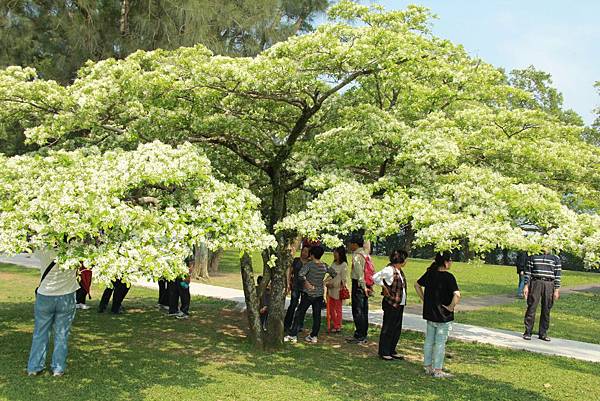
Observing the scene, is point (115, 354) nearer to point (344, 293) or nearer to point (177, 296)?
point (177, 296)

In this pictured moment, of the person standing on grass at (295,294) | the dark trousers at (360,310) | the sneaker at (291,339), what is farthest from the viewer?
the person standing on grass at (295,294)

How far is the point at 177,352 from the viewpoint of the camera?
27.5 ft

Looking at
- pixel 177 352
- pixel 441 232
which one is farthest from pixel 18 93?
pixel 441 232

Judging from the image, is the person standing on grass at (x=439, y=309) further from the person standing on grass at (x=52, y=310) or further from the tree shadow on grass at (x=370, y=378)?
the person standing on grass at (x=52, y=310)

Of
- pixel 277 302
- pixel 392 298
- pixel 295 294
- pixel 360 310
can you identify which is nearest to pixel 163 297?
pixel 295 294

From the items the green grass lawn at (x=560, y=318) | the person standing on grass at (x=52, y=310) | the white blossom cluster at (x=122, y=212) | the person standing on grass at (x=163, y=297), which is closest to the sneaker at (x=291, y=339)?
the white blossom cluster at (x=122, y=212)

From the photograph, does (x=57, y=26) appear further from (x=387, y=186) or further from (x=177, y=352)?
(x=387, y=186)

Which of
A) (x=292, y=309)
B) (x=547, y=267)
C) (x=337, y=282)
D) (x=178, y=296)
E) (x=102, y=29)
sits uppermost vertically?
(x=102, y=29)

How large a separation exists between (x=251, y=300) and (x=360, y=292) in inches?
75.7

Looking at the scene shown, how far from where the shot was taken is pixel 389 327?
842cm

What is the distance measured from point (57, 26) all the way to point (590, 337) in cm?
1467

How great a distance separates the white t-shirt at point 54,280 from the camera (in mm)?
6559

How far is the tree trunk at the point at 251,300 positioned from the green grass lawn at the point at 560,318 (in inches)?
216

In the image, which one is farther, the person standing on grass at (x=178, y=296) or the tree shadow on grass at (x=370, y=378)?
the person standing on grass at (x=178, y=296)
